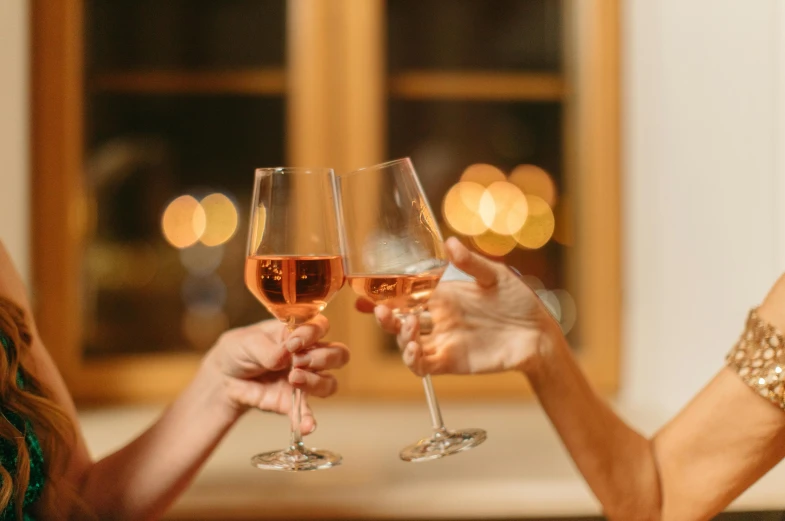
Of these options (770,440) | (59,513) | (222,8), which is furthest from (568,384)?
(222,8)

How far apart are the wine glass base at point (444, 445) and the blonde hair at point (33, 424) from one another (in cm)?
43

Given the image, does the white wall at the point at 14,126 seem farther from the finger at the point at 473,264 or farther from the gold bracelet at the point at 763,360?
the gold bracelet at the point at 763,360

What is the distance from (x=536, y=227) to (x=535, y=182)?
109 millimetres

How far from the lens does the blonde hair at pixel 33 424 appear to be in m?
0.94

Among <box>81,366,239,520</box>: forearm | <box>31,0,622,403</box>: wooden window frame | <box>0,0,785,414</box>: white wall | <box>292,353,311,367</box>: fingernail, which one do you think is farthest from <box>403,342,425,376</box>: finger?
<box>31,0,622,403</box>: wooden window frame

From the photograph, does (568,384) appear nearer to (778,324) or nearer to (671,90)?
(778,324)

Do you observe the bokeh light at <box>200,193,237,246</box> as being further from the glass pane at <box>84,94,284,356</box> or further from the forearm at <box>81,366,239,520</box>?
the forearm at <box>81,366,239,520</box>

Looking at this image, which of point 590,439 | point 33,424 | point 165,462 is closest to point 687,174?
point 590,439

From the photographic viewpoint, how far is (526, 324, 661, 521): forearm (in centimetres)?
104

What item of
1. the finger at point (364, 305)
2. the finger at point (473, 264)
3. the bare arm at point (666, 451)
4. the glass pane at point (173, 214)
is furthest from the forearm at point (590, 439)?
the glass pane at point (173, 214)

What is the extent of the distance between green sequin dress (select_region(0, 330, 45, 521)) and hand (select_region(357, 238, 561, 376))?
0.41 m

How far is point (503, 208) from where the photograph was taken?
6.59 feet

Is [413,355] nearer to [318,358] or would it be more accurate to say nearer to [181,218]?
[318,358]

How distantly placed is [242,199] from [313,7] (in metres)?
0.47
